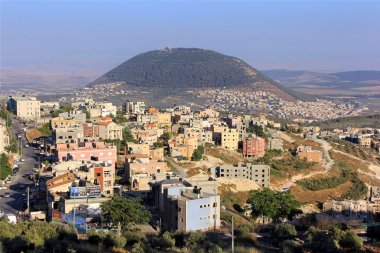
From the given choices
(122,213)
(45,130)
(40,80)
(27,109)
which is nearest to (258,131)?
(45,130)

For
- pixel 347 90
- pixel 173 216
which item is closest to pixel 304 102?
pixel 347 90

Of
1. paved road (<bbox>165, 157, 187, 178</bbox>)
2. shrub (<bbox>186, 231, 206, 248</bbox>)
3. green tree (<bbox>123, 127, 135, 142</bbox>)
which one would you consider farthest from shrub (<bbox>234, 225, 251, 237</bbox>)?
green tree (<bbox>123, 127, 135, 142</bbox>)

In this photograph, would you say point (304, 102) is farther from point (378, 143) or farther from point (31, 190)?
point (31, 190)

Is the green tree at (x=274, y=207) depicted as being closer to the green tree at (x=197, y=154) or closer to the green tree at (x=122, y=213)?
the green tree at (x=122, y=213)

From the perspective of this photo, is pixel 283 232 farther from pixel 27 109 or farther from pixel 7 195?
pixel 27 109

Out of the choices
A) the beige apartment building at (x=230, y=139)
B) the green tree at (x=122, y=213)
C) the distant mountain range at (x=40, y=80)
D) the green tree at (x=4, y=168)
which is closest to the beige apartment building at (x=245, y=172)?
the beige apartment building at (x=230, y=139)

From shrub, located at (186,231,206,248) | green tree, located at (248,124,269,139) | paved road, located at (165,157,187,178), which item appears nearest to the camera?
shrub, located at (186,231,206,248)

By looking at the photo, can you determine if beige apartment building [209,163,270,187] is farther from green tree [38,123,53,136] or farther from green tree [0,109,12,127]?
green tree [0,109,12,127]
